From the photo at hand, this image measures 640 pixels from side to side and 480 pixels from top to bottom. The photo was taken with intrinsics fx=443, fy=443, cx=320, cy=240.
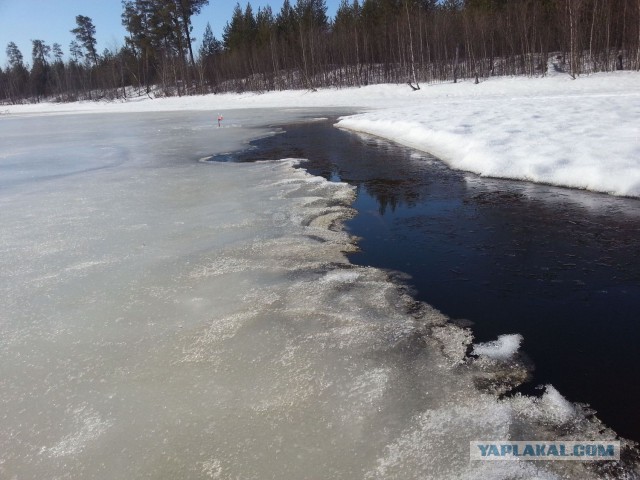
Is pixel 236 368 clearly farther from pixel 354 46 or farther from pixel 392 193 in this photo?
pixel 354 46

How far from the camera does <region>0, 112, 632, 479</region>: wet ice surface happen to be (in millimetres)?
1901

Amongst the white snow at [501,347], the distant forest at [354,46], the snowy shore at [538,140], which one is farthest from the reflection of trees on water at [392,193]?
the distant forest at [354,46]

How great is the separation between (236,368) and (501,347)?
1.54 m

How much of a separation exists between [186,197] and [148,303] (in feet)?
10.4

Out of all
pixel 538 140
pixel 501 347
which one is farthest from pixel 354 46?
pixel 501 347

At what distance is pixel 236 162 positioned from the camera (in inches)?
359

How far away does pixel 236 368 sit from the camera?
248cm

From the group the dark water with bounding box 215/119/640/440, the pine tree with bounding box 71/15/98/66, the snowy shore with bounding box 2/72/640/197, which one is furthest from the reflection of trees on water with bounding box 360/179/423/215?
the pine tree with bounding box 71/15/98/66

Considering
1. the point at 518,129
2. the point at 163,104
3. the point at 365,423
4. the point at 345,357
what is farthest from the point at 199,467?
the point at 163,104

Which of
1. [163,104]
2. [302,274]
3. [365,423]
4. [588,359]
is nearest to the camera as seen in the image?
[365,423]

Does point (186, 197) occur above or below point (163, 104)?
below

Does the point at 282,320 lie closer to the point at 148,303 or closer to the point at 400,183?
the point at 148,303

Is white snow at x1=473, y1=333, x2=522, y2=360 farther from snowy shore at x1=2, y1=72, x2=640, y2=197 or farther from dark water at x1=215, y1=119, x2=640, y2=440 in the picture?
snowy shore at x1=2, y1=72, x2=640, y2=197

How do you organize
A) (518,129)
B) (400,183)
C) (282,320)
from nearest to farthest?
(282,320) < (400,183) < (518,129)
